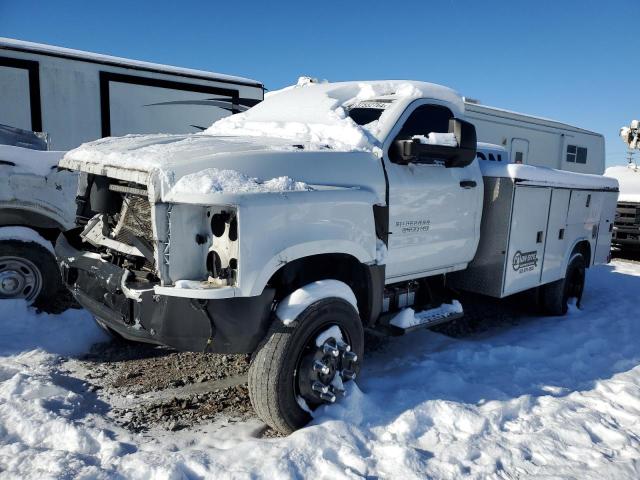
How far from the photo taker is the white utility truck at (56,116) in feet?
15.7

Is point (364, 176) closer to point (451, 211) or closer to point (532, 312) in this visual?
point (451, 211)

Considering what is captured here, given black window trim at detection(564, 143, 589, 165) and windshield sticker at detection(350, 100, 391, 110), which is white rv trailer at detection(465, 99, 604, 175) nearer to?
black window trim at detection(564, 143, 589, 165)

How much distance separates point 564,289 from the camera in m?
5.84

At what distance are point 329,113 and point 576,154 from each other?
15.3 metres

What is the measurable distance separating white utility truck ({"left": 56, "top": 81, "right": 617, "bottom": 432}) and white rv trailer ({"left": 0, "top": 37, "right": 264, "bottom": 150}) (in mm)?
3904

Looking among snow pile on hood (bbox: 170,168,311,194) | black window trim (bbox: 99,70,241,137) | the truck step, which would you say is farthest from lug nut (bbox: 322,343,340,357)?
black window trim (bbox: 99,70,241,137)

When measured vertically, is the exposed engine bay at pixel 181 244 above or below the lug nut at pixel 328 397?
above

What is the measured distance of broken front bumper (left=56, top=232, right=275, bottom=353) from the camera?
8.65 feet

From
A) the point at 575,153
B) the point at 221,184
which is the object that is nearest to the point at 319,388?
the point at 221,184

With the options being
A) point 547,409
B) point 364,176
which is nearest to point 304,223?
point 364,176

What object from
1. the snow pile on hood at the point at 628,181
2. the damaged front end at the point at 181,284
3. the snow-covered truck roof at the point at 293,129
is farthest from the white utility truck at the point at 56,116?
the snow pile on hood at the point at 628,181

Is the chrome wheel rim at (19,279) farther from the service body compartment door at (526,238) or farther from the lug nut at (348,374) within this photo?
the service body compartment door at (526,238)

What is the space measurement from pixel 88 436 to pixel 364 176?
224cm

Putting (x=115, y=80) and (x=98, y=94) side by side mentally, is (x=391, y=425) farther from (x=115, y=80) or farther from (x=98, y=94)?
(x=115, y=80)
